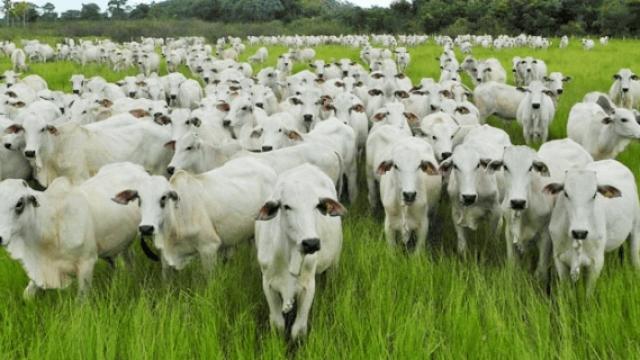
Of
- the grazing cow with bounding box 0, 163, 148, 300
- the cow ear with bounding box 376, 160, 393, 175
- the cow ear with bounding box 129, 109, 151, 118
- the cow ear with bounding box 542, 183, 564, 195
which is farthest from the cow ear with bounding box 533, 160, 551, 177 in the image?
the cow ear with bounding box 129, 109, 151, 118

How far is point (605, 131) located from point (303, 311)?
640 cm

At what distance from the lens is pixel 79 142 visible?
7801 millimetres

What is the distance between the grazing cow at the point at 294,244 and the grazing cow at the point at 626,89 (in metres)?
10.8

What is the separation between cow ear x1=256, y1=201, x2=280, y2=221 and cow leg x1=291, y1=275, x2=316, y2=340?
69 cm

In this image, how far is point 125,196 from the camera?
16.5 feet

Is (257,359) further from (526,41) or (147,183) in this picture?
(526,41)

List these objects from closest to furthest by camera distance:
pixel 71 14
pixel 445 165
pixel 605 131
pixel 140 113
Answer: pixel 445 165 < pixel 605 131 < pixel 140 113 < pixel 71 14

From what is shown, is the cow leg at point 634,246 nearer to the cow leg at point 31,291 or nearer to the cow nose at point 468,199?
the cow nose at point 468,199

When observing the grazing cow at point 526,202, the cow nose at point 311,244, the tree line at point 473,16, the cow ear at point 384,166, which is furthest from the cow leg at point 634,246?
the tree line at point 473,16

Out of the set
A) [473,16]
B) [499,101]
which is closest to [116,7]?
[473,16]

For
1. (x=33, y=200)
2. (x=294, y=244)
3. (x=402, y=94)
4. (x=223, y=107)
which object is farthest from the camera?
(x=402, y=94)

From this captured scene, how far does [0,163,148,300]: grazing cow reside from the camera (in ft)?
15.7

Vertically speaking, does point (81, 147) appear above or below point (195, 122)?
below

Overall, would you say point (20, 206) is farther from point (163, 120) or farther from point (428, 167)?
point (163, 120)
